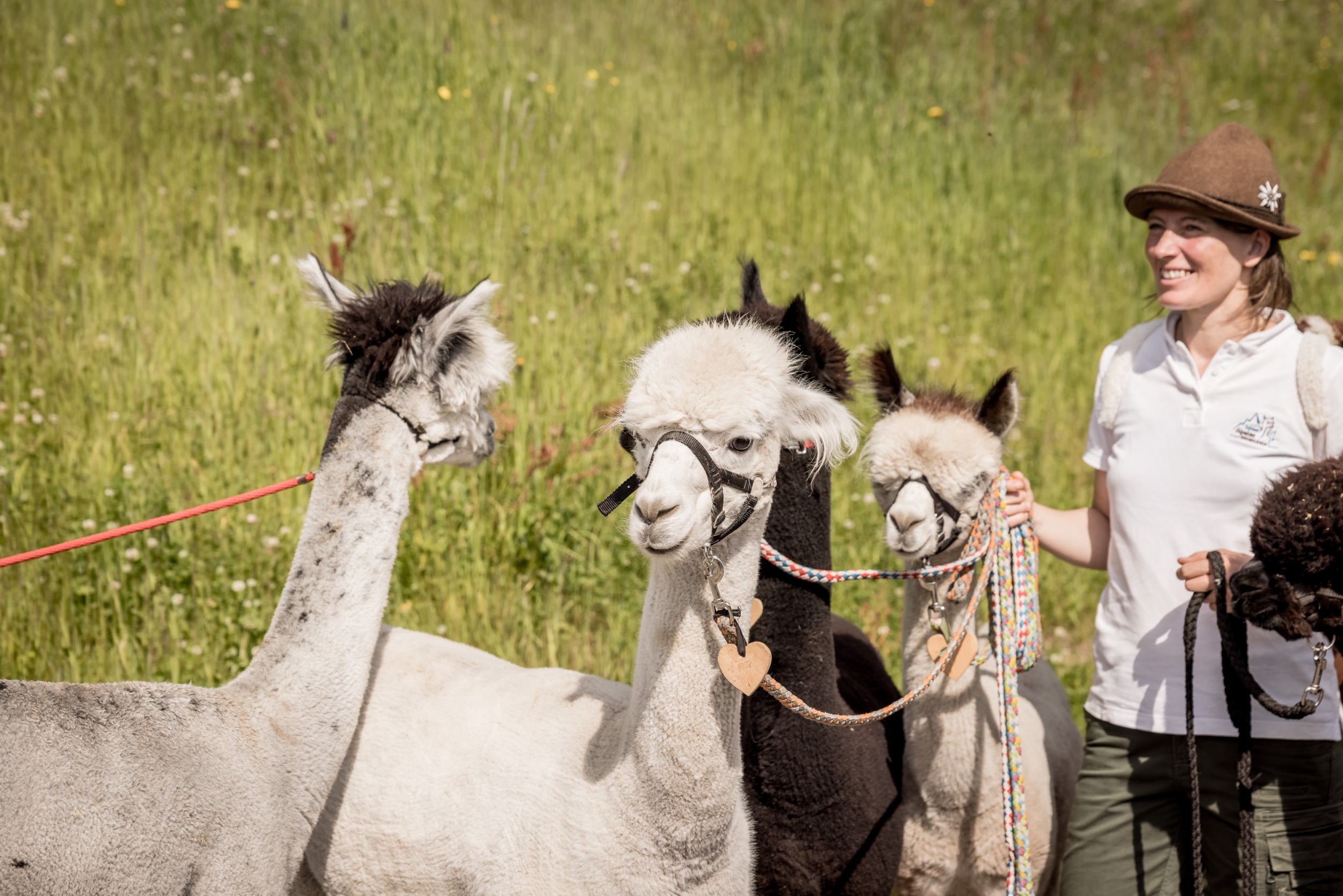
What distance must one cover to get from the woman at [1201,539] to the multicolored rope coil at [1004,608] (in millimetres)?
120

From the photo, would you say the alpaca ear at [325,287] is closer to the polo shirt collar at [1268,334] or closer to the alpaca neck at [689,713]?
the alpaca neck at [689,713]

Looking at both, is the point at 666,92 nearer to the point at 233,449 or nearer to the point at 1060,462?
the point at 1060,462

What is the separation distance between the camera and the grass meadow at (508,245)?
14.4 ft

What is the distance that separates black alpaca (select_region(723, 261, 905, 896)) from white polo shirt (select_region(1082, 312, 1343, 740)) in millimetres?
795

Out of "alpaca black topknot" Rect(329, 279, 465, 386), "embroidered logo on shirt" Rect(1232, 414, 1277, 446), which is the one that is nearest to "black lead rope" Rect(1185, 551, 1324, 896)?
"embroidered logo on shirt" Rect(1232, 414, 1277, 446)

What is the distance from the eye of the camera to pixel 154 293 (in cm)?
529

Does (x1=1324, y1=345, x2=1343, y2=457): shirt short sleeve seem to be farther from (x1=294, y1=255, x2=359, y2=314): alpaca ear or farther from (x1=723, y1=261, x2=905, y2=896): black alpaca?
(x1=294, y1=255, x2=359, y2=314): alpaca ear

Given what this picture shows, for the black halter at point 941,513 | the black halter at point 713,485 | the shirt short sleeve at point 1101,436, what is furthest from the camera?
the shirt short sleeve at point 1101,436

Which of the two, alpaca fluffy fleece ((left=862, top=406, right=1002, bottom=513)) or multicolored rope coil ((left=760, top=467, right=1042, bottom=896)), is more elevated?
alpaca fluffy fleece ((left=862, top=406, right=1002, bottom=513))

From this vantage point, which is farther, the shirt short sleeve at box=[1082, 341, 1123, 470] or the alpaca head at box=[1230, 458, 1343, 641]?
the shirt short sleeve at box=[1082, 341, 1123, 470]

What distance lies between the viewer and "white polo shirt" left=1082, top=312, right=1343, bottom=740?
2.81 m

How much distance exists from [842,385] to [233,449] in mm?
2928

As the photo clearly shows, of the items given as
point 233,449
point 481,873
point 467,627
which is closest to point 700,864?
point 481,873

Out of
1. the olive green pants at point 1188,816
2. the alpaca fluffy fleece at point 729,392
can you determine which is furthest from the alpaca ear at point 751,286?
the olive green pants at point 1188,816
